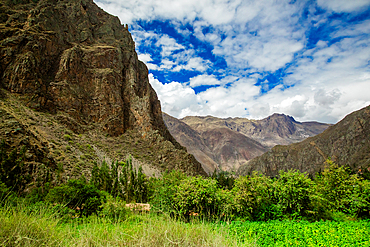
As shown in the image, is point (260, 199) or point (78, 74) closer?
point (260, 199)

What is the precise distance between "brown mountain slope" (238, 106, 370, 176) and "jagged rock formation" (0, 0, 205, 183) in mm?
46842

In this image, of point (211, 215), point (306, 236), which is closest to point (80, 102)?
A: point (211, 215)

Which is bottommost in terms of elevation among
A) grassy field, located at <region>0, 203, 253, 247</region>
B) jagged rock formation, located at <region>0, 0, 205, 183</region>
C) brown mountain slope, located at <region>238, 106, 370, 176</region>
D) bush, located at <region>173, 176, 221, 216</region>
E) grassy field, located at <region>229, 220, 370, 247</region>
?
grassy field, located at <region>229, 220, 370, 247</region>

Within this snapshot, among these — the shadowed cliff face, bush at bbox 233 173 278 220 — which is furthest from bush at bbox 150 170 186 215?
the shadowed cliff face

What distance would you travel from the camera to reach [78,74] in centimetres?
5722

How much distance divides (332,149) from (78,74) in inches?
3754

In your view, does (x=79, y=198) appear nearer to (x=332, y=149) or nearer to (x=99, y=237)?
(x=99, y=237)

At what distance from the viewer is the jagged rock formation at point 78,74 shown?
46.5m

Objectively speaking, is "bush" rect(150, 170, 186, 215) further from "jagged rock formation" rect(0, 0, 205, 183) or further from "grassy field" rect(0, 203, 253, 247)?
"jagged rock formation" rect(0, 0, 205, 183)

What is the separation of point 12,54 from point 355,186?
6434 cm

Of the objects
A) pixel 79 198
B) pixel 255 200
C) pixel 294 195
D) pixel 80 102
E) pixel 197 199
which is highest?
pixel 80 102

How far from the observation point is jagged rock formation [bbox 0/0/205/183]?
4653cm

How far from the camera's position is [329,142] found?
274 ft

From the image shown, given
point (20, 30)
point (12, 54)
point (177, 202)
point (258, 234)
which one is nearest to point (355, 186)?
point (258, 234)
